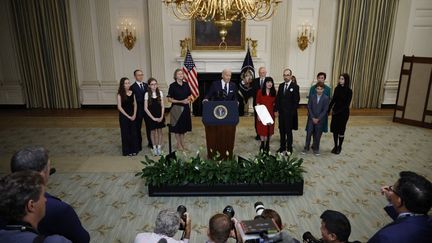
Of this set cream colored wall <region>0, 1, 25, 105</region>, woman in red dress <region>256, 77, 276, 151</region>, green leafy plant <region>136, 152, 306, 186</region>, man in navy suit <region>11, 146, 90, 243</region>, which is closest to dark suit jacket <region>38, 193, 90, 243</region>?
man in navy suit <region>11, 146, 90, 243</region>

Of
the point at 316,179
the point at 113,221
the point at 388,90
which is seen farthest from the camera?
the point at 388,90

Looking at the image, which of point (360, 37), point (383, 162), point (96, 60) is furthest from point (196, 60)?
point (383, 162)

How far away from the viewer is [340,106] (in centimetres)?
657

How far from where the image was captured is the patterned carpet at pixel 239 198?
14.6 ft

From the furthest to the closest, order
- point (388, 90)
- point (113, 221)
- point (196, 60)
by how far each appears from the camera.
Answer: point (388, 90)
point (196, 60)
point (113, 221)

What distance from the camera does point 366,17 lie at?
9.87 metres

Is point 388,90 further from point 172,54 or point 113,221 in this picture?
point 113,221

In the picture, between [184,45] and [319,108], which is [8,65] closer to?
[184,45]

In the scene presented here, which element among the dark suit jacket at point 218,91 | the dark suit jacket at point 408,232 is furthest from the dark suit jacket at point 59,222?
the dark suit jacket at point 218,91

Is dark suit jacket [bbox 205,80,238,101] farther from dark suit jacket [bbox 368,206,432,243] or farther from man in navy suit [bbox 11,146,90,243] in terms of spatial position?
dark suit jacket [bbox 368,206,432,243]

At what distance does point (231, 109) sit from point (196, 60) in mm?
4415

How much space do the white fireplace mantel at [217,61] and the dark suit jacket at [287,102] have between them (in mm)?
3517

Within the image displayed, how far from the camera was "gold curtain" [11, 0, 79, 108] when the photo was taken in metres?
9.85

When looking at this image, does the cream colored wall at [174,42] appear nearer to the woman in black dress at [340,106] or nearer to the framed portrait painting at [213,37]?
the framed portrait painting at [213,37]
